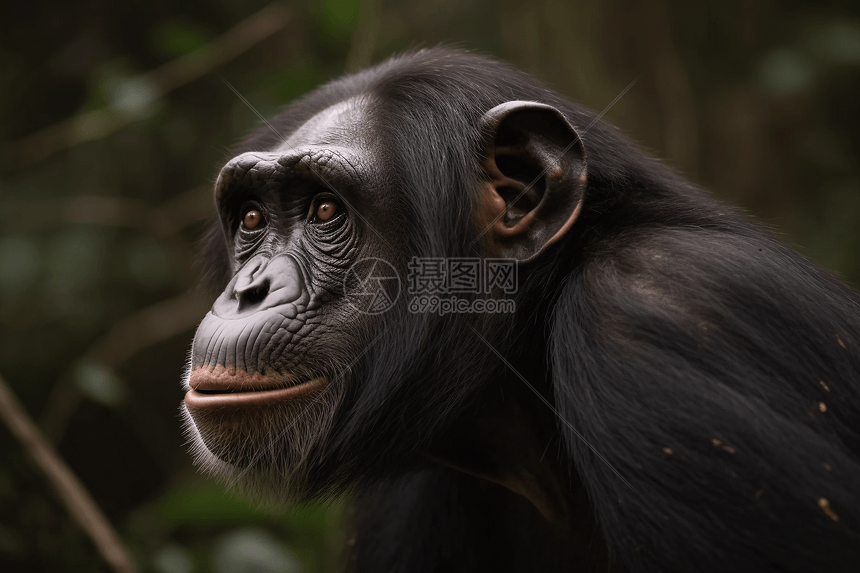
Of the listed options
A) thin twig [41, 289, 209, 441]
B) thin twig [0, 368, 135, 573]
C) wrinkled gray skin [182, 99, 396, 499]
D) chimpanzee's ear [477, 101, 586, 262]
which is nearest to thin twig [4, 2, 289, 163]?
thin twig [41, 289, 209, 441]

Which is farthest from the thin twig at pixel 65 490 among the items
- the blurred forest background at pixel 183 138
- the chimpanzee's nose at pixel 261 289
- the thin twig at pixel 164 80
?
the thin twig at pixel 164 80

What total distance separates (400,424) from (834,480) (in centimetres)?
119

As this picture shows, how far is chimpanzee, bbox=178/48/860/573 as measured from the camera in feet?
6.15

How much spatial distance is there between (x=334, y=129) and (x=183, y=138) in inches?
161

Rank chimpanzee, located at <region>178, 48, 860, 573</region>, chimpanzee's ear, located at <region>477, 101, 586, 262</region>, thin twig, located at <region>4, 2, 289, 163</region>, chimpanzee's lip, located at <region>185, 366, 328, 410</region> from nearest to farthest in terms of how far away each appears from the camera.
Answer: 1. chimpanzee, located at <region>178, 48, 860, 573</region>
2. chimpanzee's lip, located at <region>185, 366, 328, 410</region>
3. chimpanzee's ear, located at <region>477, 101, 586, 262</region>
4. thin twig, located at <region>4, 2, 289, 163</region>

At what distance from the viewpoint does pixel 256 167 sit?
254 cm

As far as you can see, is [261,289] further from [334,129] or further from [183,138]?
[183,138]

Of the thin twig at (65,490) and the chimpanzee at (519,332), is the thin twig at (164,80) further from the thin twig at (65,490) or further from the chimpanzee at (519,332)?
the chimpanzee at (519,332)

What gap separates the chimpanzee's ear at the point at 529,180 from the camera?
7.71 ft

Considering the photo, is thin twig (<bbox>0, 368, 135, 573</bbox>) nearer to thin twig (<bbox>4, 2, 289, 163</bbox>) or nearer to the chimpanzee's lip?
the chimpanzee's lip

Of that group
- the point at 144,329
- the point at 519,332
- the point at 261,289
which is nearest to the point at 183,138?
the point at 144,329

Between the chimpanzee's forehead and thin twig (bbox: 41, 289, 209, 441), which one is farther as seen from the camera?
thin twig (bbox: 41, 289, 209, 441)

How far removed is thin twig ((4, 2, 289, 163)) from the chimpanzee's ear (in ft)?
9.74

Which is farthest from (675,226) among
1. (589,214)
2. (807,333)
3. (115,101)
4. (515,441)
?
(115,101)
